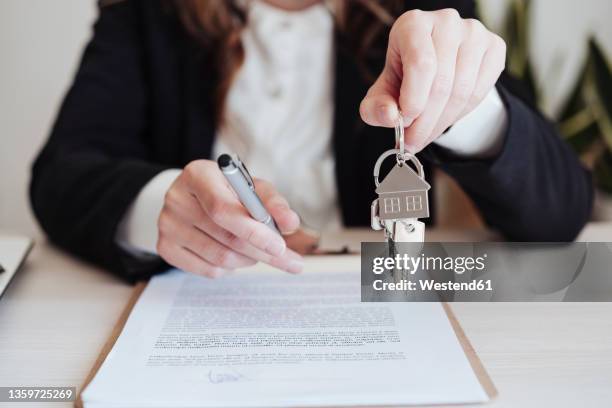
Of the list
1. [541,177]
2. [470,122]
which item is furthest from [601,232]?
[470,122]

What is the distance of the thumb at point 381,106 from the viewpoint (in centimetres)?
35

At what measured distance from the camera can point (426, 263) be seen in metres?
0.40

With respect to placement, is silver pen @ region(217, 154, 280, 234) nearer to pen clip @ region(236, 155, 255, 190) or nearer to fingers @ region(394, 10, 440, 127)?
pen clip @ region(236, 155, 255, 190)

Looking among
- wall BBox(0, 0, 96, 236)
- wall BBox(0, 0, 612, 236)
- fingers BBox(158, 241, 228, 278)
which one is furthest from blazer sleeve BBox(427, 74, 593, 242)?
wall BBox(0, 0, 96, 236)

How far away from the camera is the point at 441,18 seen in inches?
15.1

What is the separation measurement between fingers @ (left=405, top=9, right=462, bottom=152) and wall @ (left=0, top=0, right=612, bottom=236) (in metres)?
0.99

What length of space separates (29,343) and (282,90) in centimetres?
54

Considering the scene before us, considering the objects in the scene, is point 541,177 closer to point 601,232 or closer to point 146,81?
point 601,232

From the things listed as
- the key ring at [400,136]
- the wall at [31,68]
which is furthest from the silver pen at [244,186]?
the wall at [31,68]

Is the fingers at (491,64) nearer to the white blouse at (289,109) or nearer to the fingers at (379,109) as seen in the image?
the fingers at (379,109)

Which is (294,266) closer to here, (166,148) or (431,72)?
(431,72)

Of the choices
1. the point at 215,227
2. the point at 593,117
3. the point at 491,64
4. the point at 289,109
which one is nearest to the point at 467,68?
the point at 491,64
